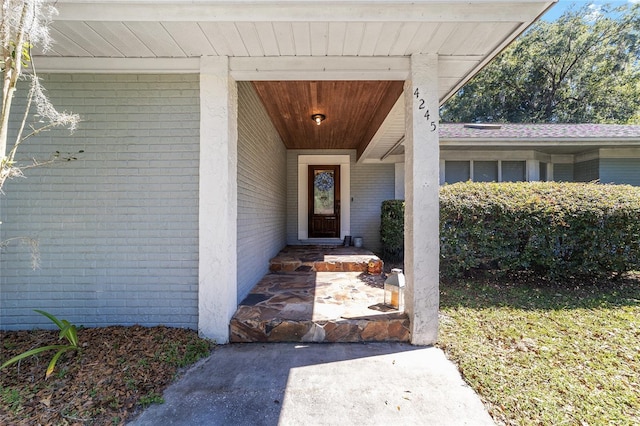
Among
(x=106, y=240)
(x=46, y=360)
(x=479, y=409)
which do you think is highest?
(x=106, y=240)

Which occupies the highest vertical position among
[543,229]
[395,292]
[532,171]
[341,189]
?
[532,171]

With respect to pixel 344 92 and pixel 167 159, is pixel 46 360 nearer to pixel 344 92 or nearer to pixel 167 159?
pixel 167 159

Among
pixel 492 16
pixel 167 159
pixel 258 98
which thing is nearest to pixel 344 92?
pixel 258 98

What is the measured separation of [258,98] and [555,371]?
4.57 metres

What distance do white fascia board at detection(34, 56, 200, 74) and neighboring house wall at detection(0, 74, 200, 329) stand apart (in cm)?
8

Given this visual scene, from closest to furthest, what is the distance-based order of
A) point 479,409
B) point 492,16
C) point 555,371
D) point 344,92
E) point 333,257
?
1. point 479,409
2. point 492,16
3. point 555,371
4. point 344,92
5. point 333,257

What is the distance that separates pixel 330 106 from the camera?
4570mm

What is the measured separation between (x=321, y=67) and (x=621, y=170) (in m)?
8.67

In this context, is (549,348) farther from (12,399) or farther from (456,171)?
(456,171)

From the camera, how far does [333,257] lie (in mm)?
5461

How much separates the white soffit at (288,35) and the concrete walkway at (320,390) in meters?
2.76

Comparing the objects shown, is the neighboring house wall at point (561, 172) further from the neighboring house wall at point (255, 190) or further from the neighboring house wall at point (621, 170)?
the neighboring house wall at point (255, 190)

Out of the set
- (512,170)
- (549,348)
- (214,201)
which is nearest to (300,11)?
(214,201)

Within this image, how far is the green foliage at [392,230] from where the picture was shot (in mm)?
6266
